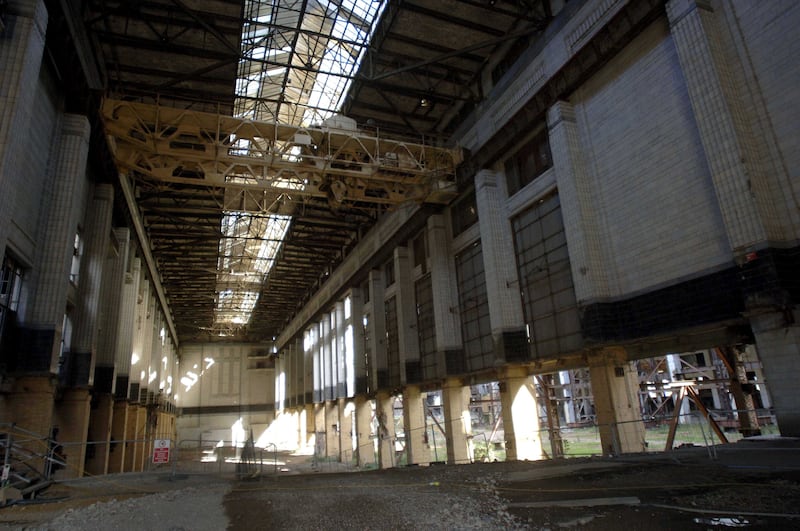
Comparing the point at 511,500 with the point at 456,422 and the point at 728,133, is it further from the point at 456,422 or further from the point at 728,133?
the point at 456,422

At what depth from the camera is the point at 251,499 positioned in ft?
33.9

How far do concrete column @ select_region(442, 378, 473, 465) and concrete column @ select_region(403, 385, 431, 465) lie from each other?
247cm

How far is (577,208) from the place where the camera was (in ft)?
48.8

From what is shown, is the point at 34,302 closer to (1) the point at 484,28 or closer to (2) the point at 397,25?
(2) the point at 397,25

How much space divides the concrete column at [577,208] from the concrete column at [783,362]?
175 inches

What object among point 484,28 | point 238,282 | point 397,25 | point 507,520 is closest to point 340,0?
point 397,25

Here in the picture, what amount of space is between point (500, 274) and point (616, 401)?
19.8 feet

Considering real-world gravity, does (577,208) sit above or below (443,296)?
above

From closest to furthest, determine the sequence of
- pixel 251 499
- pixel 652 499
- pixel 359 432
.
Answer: pixel 652 499, pixel 251 499, pixel 359 432

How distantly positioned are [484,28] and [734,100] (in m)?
10.2

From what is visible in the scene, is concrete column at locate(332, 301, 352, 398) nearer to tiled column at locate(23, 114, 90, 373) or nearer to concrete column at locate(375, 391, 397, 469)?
concrete column at locate(375, 391, 397, 469)

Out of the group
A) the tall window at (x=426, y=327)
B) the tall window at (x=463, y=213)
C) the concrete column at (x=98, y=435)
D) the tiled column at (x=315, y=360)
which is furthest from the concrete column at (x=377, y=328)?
the concrete column at (x=98, y=435)

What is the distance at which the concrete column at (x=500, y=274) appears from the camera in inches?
700

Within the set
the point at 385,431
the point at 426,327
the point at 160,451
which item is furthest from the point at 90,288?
the point at 385,431
